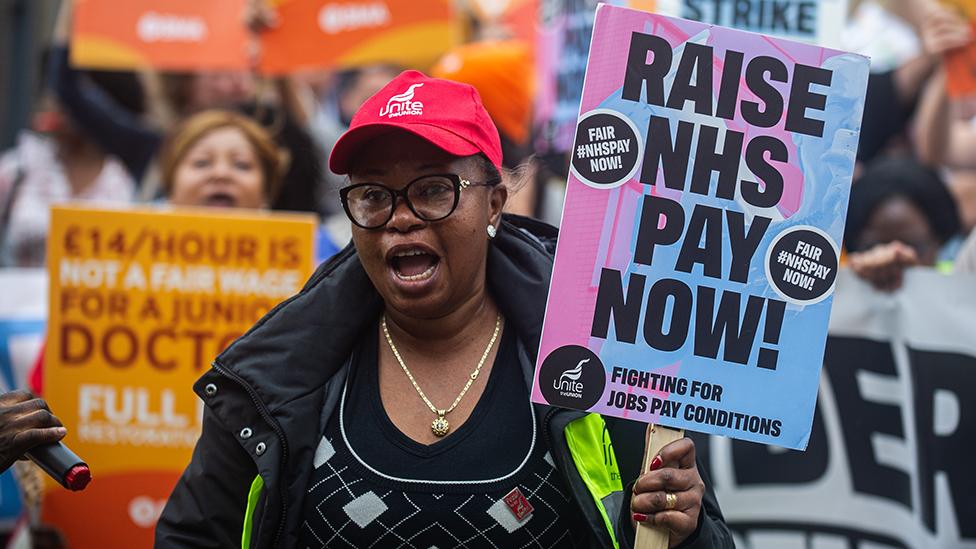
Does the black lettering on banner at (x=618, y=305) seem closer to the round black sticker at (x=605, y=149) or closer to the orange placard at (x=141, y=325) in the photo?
the round black sticker at (x=605, y=149)

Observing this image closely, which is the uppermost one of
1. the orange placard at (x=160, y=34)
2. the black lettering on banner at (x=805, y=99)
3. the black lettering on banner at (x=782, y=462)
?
the orange placard at (x=160, y=34)

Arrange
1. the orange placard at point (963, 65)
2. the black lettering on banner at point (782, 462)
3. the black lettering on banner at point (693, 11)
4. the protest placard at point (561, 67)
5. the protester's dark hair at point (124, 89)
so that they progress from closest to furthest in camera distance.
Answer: the black lettering on banner at point (782, 462) → the black lettering on banner at point (693, 11) → the orange placard at point (963, 65) → the protest placard at point (561, 67) → the protester's dark hair at point (124, 89)

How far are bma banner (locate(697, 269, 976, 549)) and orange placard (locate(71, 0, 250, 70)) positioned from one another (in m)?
2.86

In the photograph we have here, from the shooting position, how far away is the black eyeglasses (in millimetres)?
2492

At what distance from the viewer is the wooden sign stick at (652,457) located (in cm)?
231

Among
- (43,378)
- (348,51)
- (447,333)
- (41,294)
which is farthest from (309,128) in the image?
(447,333)

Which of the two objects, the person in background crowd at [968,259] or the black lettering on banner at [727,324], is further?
the person in background crowd at [968,259]

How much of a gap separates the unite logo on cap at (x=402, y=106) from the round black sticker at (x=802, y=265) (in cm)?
75

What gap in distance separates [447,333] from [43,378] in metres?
2.01

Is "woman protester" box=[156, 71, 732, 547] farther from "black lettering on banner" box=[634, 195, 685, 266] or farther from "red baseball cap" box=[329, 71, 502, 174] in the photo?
"black lettering on banner" box=[634, 195, 685, 266]

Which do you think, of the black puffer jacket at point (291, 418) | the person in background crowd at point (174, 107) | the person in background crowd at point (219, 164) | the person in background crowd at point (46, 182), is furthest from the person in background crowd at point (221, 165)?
the black puffer jacket at point (291, 418)

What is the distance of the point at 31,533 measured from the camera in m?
4.01

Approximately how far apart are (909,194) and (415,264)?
293 centimetres

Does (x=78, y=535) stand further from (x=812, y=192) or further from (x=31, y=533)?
(x=812, y=192)
